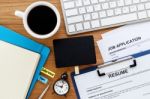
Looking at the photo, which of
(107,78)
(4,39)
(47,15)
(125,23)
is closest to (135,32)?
(125,23)

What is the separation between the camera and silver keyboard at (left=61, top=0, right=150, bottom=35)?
83cm

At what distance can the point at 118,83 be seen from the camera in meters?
0.86

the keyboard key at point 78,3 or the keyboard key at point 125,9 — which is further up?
the keyboard key at point 78,3

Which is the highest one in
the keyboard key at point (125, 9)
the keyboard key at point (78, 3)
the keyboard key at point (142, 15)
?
the keyboard key at point (78, 3)

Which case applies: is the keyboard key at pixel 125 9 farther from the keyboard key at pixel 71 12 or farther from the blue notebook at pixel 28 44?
the blue notebook at pixel 28 44

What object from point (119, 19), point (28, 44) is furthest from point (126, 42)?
point (28, 44)

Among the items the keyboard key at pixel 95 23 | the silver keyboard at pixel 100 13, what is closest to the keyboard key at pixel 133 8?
the silver keyboard at pixel 100 13

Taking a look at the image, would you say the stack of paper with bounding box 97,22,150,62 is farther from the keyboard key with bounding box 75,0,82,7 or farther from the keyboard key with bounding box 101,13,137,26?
the keyboard key with bounding box 75,0,82,7

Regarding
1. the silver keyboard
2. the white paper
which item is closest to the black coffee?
the silver keyboard

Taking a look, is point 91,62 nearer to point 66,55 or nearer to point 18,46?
point 66,55

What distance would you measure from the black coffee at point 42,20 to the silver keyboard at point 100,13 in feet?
0.23

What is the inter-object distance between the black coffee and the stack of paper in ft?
0.59

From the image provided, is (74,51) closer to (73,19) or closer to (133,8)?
(73,19)

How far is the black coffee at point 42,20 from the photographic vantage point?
0.77 metres
